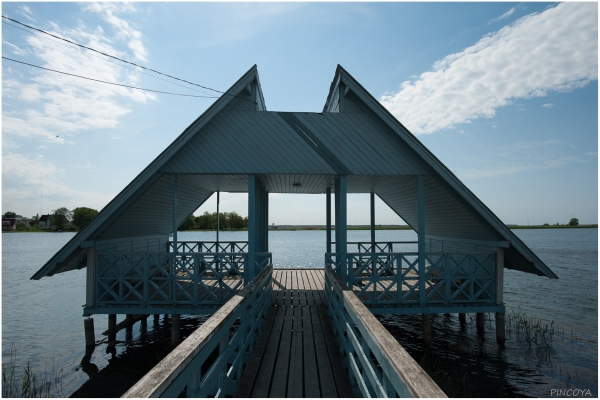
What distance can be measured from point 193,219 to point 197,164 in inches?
2825

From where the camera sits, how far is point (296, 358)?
571 cm

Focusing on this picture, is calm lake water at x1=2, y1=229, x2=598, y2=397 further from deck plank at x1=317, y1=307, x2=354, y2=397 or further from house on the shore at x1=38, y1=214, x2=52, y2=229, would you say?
house on the shore at x1=38, y1=214, x2=52, y2=229

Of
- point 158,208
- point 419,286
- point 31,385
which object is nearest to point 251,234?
point 419,286

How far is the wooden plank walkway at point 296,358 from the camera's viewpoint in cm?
467

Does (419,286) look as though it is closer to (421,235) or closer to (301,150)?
(421,235)

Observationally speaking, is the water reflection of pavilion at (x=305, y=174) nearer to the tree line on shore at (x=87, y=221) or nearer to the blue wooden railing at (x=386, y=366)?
the blue wooden railing at (x=386, y=366)

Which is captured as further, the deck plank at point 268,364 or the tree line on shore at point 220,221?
the tree line on shore at point 220,221

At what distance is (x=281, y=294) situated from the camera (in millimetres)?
10523

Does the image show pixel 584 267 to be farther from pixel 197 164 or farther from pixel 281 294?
pixel 197 164

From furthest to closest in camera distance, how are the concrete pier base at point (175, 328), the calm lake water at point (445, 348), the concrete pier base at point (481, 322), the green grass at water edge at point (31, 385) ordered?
the concrete pier base at point (481, 322), the concrete pier base at point (175, 328), the calm lake water at point (445, 348), the green grass at water edge at point (31, 385)

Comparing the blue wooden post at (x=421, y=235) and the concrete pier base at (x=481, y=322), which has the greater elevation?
the blue wooden post at (x=421, y=235)

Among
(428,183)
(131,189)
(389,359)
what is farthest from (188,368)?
(428,183)

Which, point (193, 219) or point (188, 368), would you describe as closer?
point (188, 368)

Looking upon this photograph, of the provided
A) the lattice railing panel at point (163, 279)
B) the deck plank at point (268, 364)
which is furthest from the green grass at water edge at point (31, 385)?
the deck plank at point (268, 364)
